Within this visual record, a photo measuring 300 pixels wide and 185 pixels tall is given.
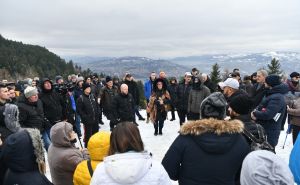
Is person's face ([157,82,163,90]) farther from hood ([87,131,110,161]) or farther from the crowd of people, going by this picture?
hood ([87,131,110,161])

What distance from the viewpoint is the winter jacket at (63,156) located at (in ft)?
11.5

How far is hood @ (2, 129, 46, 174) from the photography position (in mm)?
2910

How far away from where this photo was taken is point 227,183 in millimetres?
2863

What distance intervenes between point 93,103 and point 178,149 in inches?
218

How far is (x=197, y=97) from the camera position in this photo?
875 centimetres

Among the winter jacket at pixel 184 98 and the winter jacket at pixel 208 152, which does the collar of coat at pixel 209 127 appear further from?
the winter jacket at pixel 184 98

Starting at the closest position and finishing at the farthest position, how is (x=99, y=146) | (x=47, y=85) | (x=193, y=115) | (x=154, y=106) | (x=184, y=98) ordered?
(x=99, y=146) → (x=47, y=85) → (x=193, y=115) → (x=154, y=106) → (x=184, y=98)

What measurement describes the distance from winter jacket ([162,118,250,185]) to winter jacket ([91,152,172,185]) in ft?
1.80

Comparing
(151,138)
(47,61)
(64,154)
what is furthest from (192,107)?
(47,61)

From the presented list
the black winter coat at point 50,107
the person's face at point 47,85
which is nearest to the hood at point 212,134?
the black winter coat at point 50,107

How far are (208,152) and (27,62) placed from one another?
93041mm

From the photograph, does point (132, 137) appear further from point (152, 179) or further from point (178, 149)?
point (178, 149)

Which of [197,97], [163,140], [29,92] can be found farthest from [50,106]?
[197,97]

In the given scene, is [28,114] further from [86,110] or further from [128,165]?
[128,165]
